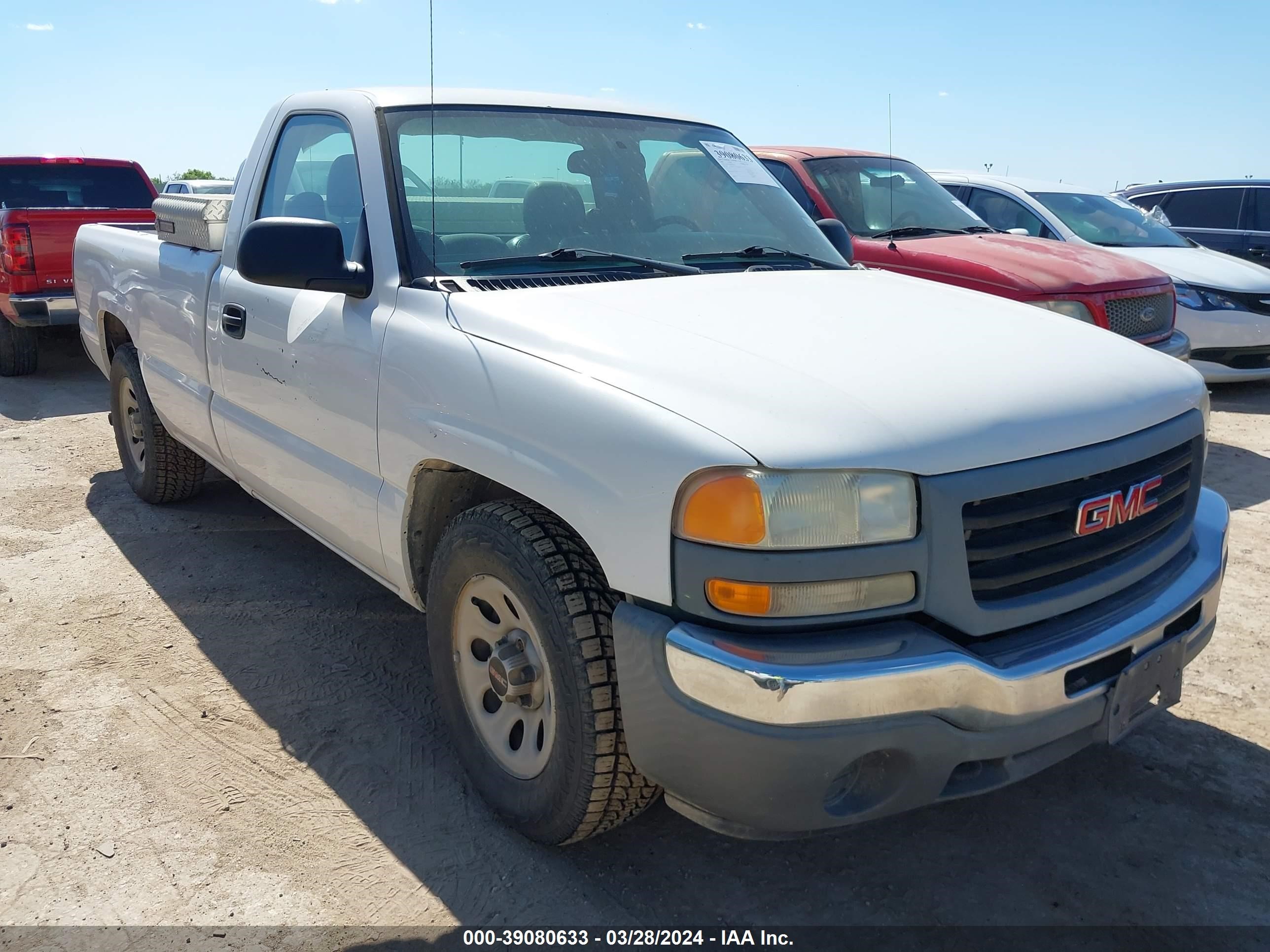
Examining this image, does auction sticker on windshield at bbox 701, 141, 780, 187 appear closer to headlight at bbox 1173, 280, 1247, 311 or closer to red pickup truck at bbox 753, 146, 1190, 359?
red pickup truck at bbox 753, 146, 1190, 359

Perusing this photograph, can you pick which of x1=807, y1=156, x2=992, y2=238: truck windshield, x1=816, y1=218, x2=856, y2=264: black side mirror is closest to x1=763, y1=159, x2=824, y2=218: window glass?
x1=807, y1=156, x2=992, y2=238: truck windshield

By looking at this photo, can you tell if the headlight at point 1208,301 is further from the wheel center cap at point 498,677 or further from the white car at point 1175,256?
the wheel center cap at point 498,677

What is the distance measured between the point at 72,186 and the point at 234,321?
26.2 ft

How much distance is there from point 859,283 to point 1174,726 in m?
1.67

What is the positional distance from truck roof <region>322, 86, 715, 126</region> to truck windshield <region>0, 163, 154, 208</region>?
7.90 m

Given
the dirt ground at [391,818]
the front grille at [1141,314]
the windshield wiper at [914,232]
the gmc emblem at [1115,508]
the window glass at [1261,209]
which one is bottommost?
the dirt ground at [391,818]

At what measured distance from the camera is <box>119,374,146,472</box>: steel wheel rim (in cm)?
519

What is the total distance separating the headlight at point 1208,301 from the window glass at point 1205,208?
402 cm

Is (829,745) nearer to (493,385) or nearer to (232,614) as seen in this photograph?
(493,385)

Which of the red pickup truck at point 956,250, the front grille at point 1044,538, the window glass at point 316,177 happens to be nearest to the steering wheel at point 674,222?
the window glass at point 316,177

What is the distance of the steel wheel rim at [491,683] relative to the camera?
2.48m

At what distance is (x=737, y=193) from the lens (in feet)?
11.8

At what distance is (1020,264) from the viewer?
6031 mm

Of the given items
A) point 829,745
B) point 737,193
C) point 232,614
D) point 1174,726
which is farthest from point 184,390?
point 1174,726
